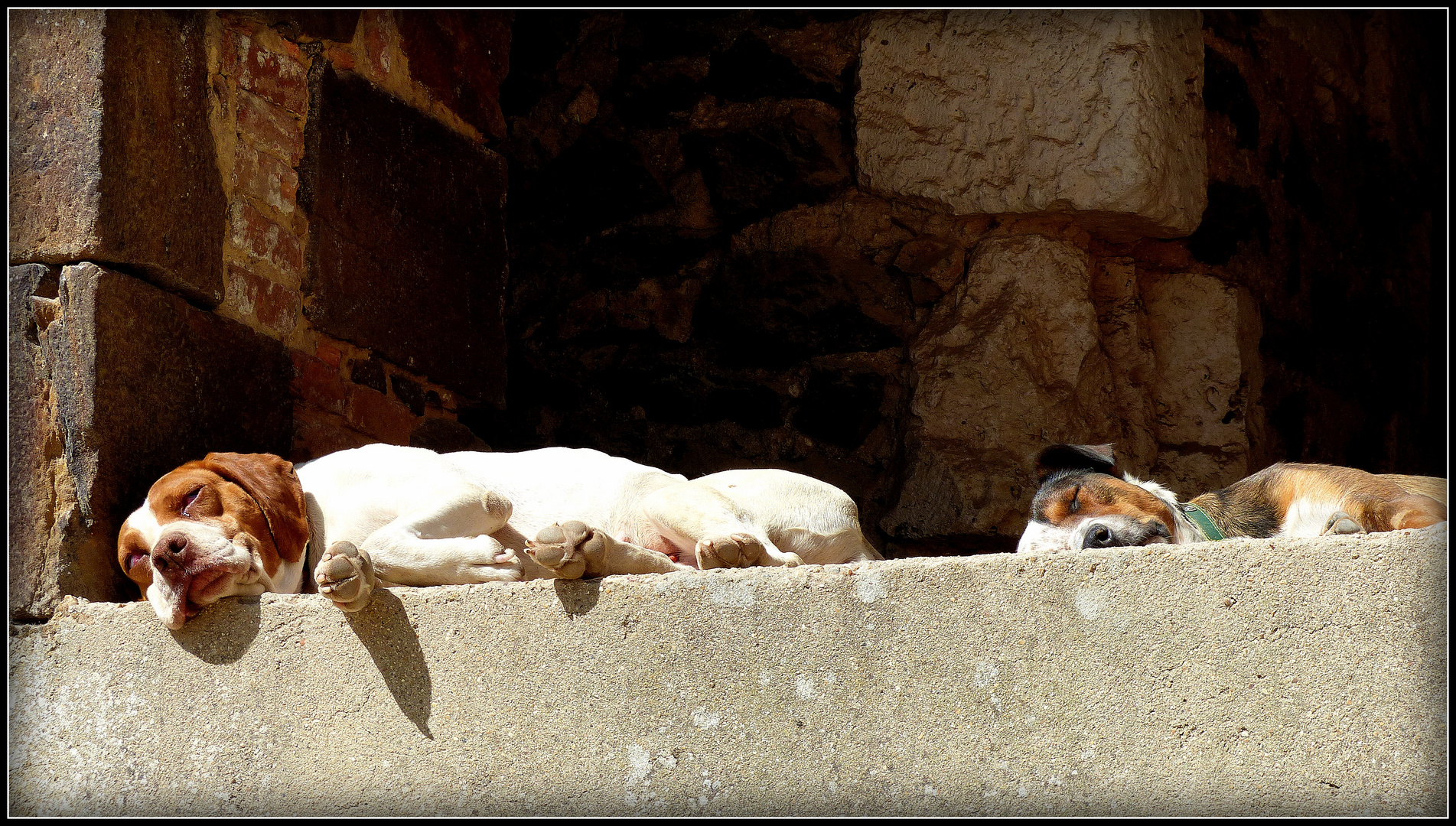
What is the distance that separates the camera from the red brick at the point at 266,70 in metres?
3.34

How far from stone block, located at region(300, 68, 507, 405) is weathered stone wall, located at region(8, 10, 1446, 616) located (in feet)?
0.04

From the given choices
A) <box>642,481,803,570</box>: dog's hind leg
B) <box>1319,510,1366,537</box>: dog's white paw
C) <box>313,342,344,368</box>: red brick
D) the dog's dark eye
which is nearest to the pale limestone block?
<box>1319,510,1366,537</box>: dog's white paw

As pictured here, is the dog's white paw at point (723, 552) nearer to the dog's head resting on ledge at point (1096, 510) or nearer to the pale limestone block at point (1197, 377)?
the dog's head resting on ledge at point (1096, 510)

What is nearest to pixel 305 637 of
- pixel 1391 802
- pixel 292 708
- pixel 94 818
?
pixel 292 708

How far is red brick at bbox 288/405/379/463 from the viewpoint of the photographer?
3.46 m

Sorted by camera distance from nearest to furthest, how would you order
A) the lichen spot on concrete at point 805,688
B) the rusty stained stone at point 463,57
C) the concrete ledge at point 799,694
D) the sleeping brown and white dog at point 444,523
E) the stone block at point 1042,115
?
the concrete ledge at point 799,694 < the lichen spot on concrete at point 805,688 < the sleeping brown and white dog at point 444,523 < the stone block at point 1042,115 < the rusty stained stone at point 463,57

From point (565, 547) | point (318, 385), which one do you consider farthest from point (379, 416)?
point (565, 547)

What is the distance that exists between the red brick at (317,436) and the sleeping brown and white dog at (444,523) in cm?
34

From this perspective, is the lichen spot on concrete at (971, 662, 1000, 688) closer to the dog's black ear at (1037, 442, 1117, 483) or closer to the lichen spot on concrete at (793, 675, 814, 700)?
the lichen spot on concrete at (793, 675, 814, 700)

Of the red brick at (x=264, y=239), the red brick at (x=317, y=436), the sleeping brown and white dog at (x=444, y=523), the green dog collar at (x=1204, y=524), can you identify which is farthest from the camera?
the red brick at (x=317, y=436)

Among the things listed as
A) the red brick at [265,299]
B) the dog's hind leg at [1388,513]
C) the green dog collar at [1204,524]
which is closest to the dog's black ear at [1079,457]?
the green dog collar at [1204,524]

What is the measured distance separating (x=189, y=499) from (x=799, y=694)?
1355mm

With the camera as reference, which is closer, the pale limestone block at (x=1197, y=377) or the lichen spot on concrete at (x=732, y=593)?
the lichen spot on concrete at (x=732, y=593)

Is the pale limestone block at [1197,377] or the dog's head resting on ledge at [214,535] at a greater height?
the pale limestone block at [1197,377]
